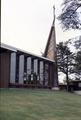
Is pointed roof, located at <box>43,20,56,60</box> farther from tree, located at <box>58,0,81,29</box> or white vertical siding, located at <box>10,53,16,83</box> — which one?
tree, located at <box>58,0,81,29</box>

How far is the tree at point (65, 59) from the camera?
42.7 m

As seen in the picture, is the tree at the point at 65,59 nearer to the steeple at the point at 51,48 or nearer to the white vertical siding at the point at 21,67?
the steeple at the point at 51,48

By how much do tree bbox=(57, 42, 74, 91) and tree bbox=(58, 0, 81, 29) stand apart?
88.6 feet

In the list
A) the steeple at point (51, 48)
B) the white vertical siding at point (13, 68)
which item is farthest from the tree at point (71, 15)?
the steeple at point (51, 48)

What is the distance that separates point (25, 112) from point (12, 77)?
1691 cm

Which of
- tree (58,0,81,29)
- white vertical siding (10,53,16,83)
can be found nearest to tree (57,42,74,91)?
white vertical siding (10,53,16,83)

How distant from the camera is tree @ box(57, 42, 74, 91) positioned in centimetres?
4272

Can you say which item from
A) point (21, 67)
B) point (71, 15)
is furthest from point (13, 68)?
point (71, 15)

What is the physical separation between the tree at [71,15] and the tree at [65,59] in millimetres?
26992

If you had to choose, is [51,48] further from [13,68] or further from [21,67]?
[13,68]

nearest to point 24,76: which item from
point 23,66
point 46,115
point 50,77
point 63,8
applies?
point 23,66

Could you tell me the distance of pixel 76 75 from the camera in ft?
148

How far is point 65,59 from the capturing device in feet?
142

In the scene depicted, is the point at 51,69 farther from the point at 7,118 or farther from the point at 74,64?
the point at 7,118
